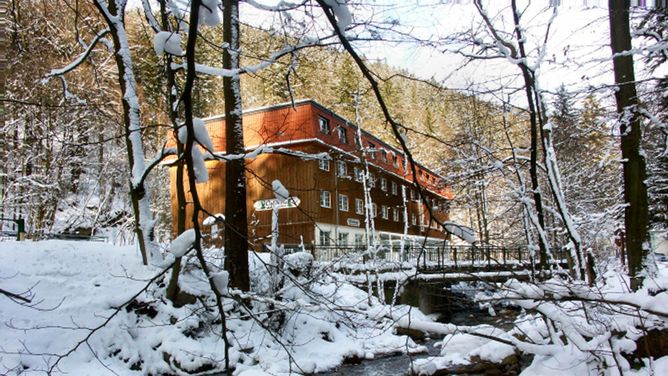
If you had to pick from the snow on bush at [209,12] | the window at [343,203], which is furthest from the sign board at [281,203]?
the window at [343,203]

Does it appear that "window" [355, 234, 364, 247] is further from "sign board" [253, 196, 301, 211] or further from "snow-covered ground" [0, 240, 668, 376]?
"sign board" [253, 196, 301, 211]

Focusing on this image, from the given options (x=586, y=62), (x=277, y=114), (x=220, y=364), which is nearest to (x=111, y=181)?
(x=277, y=114)

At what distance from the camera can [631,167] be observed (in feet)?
25.6

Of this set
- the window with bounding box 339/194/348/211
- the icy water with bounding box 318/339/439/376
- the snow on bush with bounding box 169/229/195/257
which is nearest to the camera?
the snow on bush with bounding box 169/229/195/257

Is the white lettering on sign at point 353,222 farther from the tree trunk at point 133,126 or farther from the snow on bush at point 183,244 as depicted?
the snow on bush at point 183,244

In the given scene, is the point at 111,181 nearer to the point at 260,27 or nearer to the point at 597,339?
the point at 260,27

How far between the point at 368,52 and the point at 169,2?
166cm

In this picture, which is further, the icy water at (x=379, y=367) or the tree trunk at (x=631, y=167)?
the icy water at (x=379, y=367)

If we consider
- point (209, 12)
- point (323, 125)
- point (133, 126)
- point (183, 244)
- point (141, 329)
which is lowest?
point (141, 329)

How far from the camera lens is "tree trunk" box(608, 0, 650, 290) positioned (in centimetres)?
757

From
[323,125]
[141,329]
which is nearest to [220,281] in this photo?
[141,329]

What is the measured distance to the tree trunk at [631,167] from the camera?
7574 millimetres

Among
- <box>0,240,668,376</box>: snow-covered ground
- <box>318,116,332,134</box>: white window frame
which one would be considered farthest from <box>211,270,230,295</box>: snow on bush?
<box>318,116,332,134</box>: white window frame

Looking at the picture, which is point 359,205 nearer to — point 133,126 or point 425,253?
point 133,126
